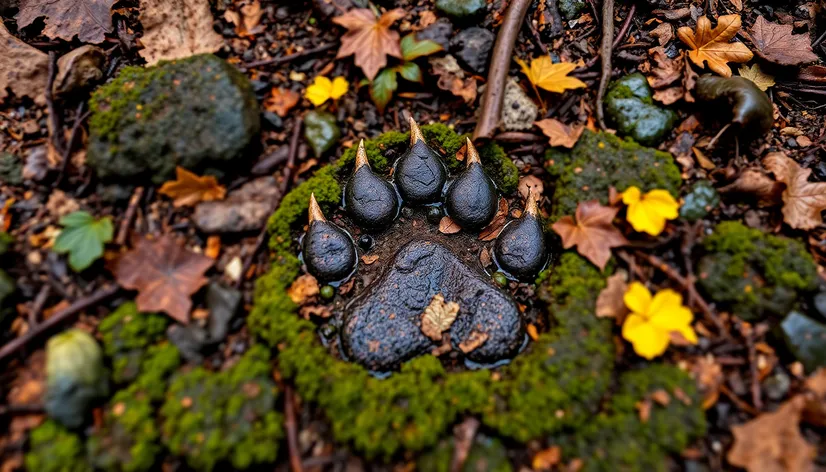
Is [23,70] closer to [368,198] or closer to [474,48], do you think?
[368,198]

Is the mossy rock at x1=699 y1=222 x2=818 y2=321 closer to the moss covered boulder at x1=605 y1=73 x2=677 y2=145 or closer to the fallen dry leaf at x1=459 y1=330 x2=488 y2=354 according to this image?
the moss covered boulder at x1=605 y1=73 x2=677 y2=145

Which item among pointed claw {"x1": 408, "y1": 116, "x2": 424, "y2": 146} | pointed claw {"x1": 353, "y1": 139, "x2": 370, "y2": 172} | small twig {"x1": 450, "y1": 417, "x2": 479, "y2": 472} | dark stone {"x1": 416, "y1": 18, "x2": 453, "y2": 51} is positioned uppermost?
dark stone {"x1": 416, "y1": 18, "x2": 453, "y2": 51}

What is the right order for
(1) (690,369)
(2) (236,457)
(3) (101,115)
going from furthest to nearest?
(3) (101,115) → (1) (690,369) → (2) (236,457)

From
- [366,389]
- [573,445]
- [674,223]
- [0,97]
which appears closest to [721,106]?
[674,223]

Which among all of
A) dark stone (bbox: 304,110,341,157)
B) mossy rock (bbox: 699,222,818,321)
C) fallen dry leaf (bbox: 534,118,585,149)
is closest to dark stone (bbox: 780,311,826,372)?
mossy rock (bbox: 699,222,818,321)

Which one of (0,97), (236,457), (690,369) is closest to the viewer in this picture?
(236,457)

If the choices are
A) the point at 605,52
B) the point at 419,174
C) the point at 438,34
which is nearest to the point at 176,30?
the point at 438,34

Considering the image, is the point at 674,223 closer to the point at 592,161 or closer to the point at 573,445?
the point at 592,161
